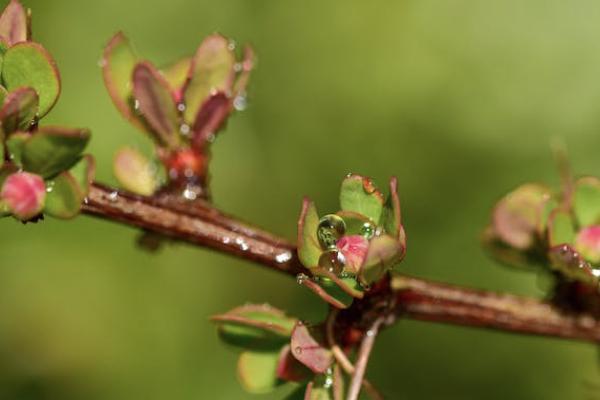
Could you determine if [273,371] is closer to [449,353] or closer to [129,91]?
[129,91]

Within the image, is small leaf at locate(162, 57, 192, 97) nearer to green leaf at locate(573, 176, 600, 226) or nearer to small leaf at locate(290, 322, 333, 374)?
small leaf at locate(290, 322, 333, 374)

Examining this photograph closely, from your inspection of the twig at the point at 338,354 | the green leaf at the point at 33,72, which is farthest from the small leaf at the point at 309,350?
the green leaf at the point at 33,72

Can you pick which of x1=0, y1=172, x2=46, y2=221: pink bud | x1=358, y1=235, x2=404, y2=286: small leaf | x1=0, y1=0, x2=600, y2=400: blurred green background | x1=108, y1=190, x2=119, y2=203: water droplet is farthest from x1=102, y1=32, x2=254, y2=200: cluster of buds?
x1=0, y1=0, x2=600, y2=400: blurred green background

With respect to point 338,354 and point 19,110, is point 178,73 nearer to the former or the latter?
point 19,110

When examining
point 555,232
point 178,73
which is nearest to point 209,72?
point 178,73

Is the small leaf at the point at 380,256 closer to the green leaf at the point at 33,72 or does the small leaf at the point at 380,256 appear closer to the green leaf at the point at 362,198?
the green leaf at the point at 362,198

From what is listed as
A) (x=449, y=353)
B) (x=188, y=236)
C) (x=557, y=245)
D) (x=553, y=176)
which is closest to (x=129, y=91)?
(x=188, y=236)

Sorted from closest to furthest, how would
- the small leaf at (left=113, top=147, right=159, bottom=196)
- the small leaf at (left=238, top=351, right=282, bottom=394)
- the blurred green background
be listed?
the small leaf at (left=238, top=351, right=282, bottom=394) < the small leaf at (left=113, top=147, right=159, bottom=196) < the blurred green background
